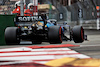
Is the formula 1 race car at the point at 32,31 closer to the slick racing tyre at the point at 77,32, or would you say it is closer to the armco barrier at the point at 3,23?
the slick racing tyre at the point at 77,32

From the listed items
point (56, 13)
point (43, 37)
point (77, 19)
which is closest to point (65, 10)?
point (77, 19)

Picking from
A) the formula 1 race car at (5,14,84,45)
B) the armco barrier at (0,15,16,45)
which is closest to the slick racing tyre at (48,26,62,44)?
the formula 1 race car at (5,14,84,45)

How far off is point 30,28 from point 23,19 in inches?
16.8

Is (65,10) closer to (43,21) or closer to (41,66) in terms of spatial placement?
(43,21)

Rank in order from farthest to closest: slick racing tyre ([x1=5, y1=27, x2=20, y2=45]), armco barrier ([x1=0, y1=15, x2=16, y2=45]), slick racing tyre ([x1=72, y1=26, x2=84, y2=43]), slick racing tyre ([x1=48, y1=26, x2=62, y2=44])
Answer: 1. armco barrier ([x1=0, y1=15, x2=16, y2=45])
2. slick racing tyre ([x1=72, y1=26, x2=84, y2=43])
3. slick racing tyre ([x1=5, y1=27, x2=20, y2=45])
4. slick racing tyre ([x1=48, y1=26, x2=62, y2=44])

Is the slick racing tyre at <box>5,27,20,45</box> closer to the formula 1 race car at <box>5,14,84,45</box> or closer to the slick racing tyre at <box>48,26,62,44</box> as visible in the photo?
the formula 1 race car at <box>5,14,84,45</box>

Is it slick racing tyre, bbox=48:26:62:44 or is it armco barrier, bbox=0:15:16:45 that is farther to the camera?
armco barrier, bbox=0:15:16:45

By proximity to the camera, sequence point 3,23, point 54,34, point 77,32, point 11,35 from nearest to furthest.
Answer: point 54,34
point 11,35
point 77,32
point 3,23

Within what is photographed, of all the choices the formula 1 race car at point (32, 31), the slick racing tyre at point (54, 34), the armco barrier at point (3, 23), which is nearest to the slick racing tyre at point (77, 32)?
the formula 1 race car at point (32, 31)

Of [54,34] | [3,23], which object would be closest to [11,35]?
[54,34]

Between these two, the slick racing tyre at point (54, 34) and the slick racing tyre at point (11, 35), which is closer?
the slick racing tyre at point (54, 34)

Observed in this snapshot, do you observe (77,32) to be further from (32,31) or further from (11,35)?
(11,35)

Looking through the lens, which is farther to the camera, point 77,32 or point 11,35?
point 77,32

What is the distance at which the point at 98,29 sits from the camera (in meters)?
22.5
